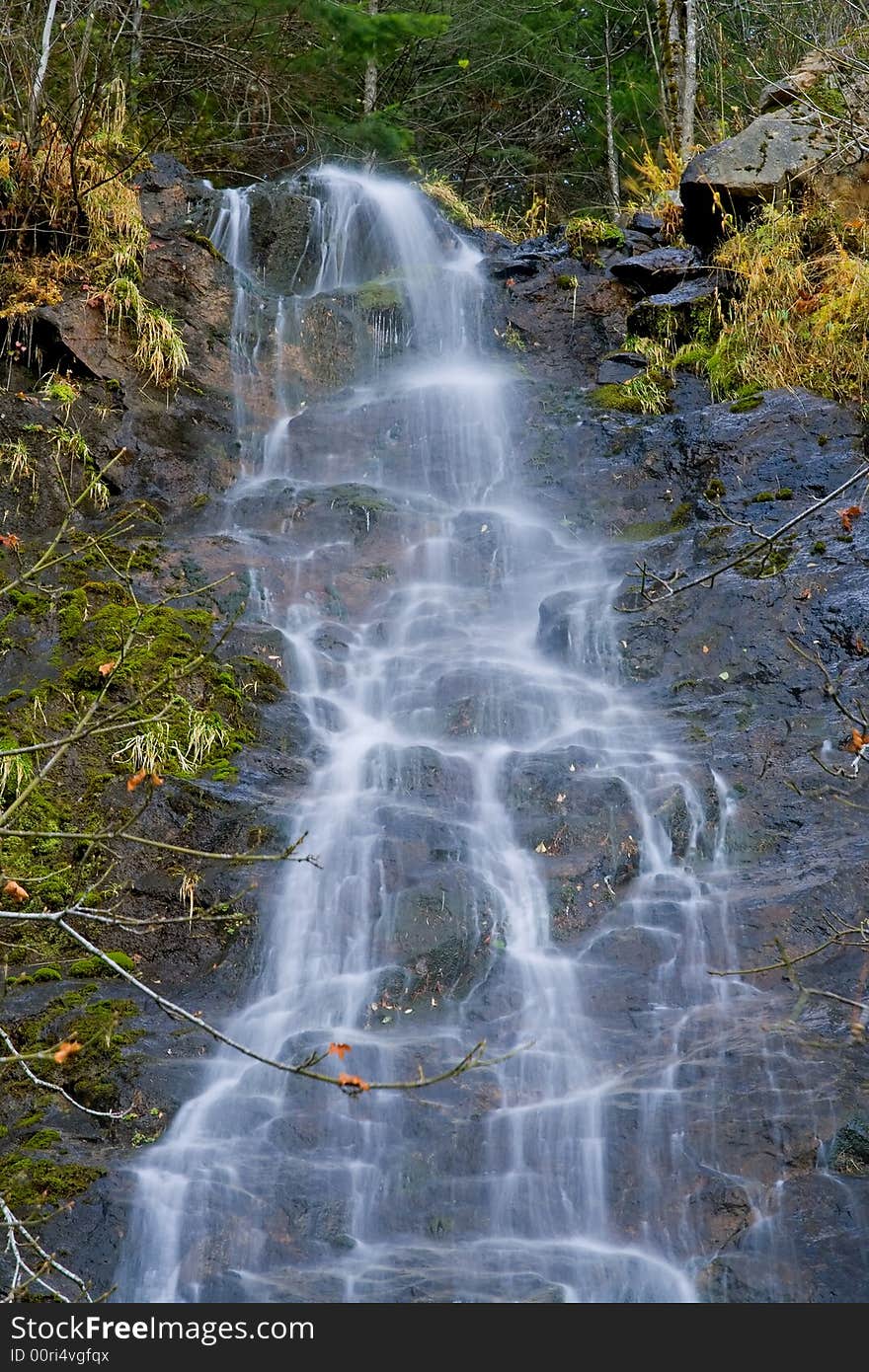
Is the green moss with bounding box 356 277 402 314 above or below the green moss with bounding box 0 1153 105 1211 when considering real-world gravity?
above

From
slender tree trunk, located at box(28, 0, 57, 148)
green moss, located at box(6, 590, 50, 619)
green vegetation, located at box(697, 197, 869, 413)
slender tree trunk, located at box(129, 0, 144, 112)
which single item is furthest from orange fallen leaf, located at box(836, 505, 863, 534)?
slender tree trunk, located at box(129, 0, 144, 112)

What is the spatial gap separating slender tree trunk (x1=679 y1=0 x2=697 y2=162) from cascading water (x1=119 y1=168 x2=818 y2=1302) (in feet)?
20.9

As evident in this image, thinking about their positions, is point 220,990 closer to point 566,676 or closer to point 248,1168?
point 248,1168

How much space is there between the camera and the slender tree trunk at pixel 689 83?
46.5ft

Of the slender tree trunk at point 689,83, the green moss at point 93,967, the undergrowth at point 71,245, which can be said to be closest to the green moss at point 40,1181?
the green moss at point 93,967

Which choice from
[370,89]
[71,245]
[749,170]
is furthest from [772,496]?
[370,89]

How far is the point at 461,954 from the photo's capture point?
647 centimetres

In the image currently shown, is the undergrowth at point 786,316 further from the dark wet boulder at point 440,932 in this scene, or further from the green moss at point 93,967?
the green moss at point 93,967

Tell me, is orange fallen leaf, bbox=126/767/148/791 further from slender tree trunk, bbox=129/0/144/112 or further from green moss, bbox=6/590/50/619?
slender tree trunk, bbox=129/0/144/112

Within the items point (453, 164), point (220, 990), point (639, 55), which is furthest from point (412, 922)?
point (639, 55)

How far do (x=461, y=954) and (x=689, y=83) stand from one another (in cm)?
1244

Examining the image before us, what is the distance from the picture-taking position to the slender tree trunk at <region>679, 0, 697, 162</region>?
14.2 metres

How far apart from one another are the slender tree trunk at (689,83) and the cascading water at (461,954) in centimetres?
637

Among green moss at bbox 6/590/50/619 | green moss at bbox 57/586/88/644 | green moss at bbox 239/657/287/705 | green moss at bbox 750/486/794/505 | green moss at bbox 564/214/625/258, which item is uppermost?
green moss at bbox 564/214/625/258
